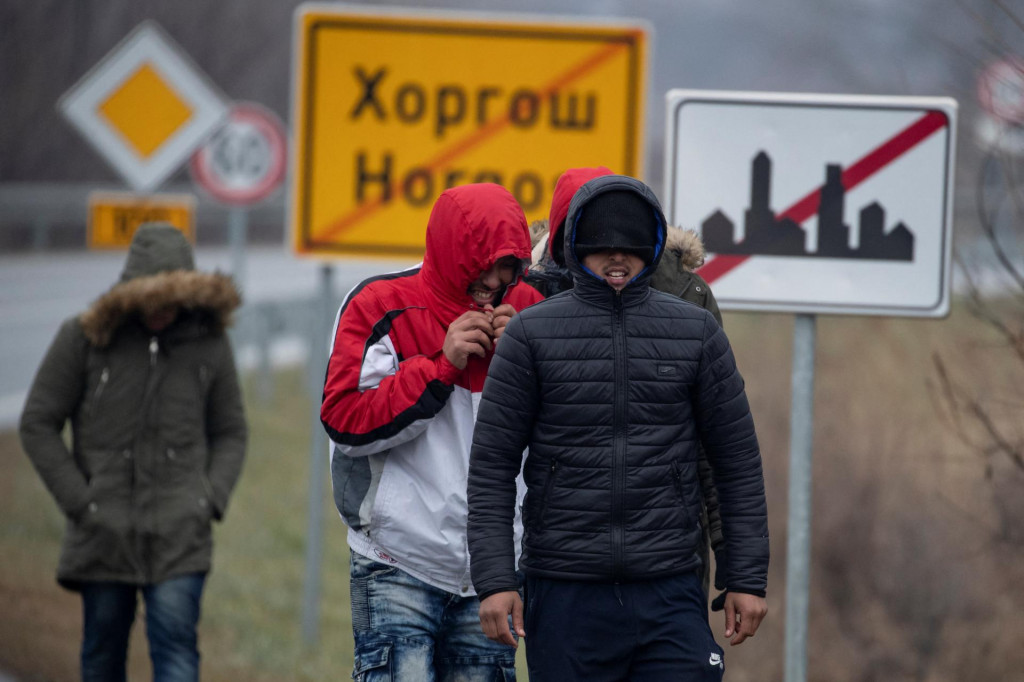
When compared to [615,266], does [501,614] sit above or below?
below

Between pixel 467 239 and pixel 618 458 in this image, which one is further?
pixel 467 239

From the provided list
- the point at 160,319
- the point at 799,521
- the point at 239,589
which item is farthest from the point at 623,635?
the point at 239,589

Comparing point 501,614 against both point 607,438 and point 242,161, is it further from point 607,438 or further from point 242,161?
point 242,161

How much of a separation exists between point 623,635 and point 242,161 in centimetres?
1052

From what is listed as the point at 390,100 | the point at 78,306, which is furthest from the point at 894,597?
the point at 78,306

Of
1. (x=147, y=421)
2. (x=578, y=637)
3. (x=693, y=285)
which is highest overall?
(x=693, y=285)

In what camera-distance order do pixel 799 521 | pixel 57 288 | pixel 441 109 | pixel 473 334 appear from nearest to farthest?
pixel 473 334, pixel 799 521, pixel 441 109, pixel 57 288

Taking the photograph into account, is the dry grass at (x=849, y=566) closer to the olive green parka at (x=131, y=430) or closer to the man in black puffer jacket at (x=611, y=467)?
the olive green parka at (x=131, y=430)

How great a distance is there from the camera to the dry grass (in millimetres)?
6180

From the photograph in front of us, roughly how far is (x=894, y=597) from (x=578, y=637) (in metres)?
4.75

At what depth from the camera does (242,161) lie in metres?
12.8

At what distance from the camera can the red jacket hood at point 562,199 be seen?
10.5 ft

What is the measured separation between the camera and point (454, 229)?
3.13 meters

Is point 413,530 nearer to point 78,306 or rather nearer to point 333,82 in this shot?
point 333,82
